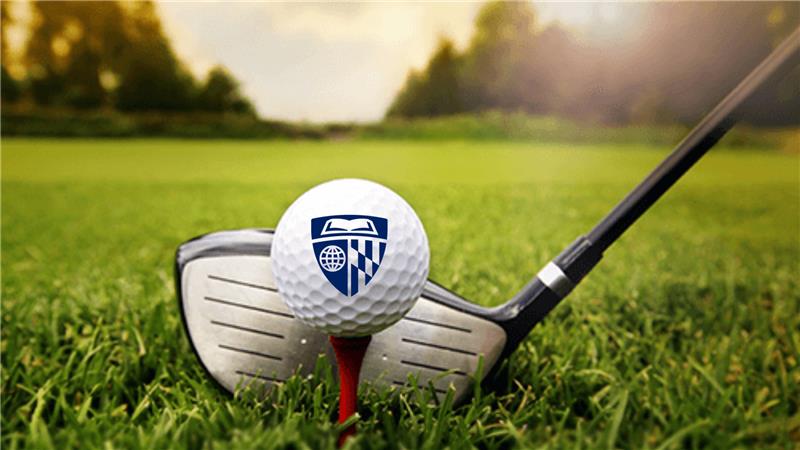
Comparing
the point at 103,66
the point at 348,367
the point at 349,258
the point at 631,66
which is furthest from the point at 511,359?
the point at 103,66

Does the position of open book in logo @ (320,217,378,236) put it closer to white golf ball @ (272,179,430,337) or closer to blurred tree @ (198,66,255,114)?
white golf ball @ (272,179,430,337)

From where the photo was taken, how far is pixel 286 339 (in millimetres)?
1766

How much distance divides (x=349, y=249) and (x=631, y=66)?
87.2 feet

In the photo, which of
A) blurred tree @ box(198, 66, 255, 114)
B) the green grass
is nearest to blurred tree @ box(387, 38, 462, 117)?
blurred tree @ box(198, 66, 255, 114)

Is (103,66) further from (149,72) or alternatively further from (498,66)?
(498,66)

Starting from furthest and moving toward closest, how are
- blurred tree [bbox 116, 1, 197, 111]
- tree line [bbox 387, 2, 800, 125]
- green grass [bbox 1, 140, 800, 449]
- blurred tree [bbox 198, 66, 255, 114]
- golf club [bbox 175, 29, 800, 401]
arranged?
blurred tree [bbox 198, 66, 255, 114], blurred tree [bbox 116, 1, 197, 111], tree line [bbox 387, 2, 800, 125], golf club [bbox 175, 29, 800, 401], green grass [bbox 1, 140, 800, 449]

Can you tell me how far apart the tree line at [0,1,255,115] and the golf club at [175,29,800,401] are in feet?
111

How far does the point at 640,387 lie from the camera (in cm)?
179

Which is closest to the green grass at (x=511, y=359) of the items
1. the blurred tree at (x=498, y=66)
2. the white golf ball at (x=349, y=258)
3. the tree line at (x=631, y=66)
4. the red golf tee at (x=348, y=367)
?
the red golf tee at (x=348, y=367)

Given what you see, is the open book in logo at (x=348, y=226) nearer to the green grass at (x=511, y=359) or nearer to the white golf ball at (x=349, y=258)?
the white golf ball at (x=349, y=258)

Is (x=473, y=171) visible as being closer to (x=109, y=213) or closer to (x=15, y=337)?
(x=109, y=213)

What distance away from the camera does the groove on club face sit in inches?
68.2

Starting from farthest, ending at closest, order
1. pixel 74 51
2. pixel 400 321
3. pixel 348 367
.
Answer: pixel 74 51 < pixel 400 321 < pixel 348 367

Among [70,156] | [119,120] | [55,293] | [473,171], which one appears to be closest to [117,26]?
[119,120]
